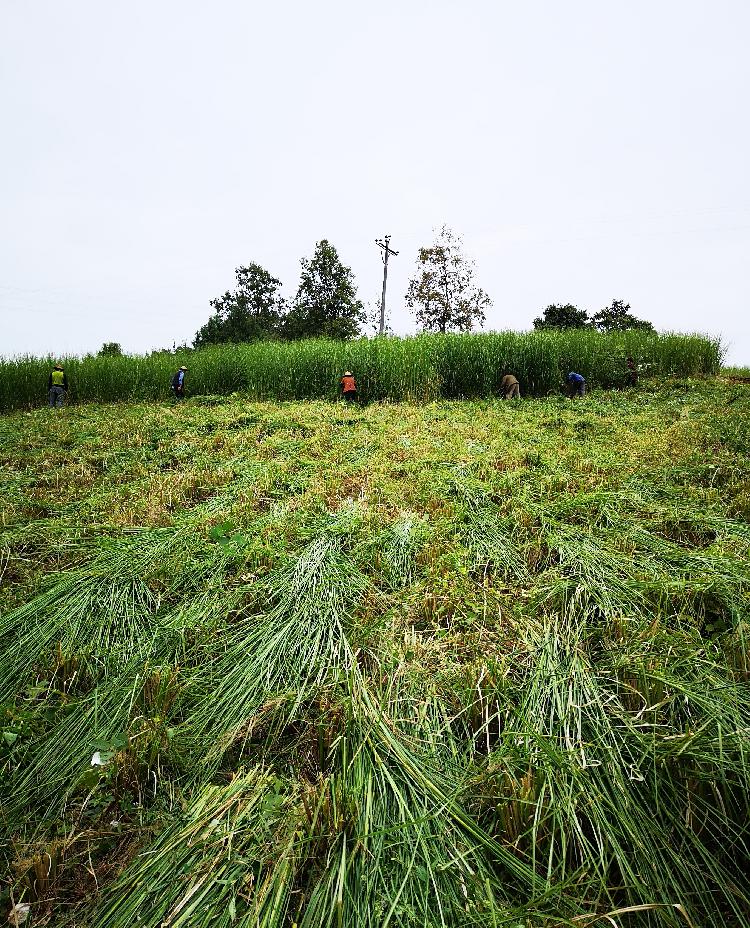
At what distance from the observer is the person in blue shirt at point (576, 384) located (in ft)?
36.8

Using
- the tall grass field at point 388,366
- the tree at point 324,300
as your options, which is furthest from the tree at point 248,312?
the tall grass field at point 388,366

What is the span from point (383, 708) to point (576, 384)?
11593 millimetres

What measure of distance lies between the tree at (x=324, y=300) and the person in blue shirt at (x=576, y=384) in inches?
1032

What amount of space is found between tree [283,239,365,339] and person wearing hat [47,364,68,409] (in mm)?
24261

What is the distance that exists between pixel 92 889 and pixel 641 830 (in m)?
1.58

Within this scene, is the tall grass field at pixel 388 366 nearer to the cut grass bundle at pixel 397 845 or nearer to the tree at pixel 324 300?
the cut grass bundle at pixel 397 845

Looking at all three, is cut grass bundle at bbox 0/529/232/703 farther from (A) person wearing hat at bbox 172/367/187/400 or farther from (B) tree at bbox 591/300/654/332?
(B) tree at bbox 591/300/654/332

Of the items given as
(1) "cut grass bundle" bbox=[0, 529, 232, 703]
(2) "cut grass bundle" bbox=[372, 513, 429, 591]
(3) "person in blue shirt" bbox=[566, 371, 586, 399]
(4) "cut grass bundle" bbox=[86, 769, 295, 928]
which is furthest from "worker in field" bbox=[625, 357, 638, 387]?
(4) "cut grass bundle" bbox=[86, 769, 295, 928]

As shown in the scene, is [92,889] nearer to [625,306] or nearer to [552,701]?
[552,701]

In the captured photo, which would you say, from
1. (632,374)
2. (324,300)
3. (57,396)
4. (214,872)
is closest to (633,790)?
(214,872)

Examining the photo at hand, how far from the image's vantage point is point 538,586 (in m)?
2.32

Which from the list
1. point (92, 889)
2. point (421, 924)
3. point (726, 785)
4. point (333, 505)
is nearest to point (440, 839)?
point (421, 924)

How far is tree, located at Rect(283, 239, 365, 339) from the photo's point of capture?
3575 cm

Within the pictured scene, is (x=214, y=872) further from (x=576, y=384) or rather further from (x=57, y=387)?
(x=57, y=387)
